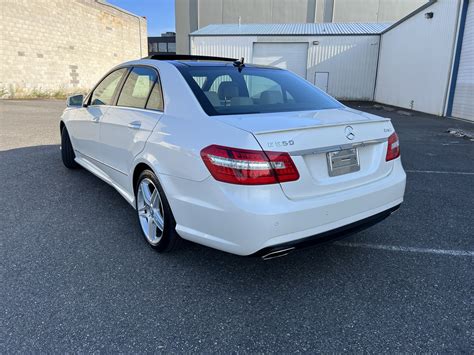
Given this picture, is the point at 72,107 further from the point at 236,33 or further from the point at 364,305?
the point at 236,33

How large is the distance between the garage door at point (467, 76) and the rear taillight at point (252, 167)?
1248 centimetres

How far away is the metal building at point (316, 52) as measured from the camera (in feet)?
75.5

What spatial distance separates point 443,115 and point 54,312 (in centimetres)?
1488

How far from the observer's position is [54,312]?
2357 millimetres

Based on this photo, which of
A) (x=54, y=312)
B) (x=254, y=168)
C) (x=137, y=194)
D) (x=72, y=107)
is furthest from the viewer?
(x=72, y=107)

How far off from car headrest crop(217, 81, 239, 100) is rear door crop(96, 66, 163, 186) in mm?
495

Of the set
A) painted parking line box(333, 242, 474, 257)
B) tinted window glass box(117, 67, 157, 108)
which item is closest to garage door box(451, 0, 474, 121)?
painted parking line box(333, 242, 474, 257)

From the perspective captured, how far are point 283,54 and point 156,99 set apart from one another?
2240 cm

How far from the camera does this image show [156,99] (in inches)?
123

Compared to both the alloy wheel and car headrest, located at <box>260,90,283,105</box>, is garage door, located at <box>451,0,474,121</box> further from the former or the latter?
the alloy wheel

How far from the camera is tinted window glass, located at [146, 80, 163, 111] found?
306 cm

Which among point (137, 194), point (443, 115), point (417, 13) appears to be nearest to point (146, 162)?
point (137, 194)

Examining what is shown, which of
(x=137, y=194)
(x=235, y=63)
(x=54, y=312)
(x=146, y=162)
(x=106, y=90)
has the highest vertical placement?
(x=235, y=63)

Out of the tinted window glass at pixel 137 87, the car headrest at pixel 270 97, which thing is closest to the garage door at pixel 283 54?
the tinted window glass at pixel 137 87
